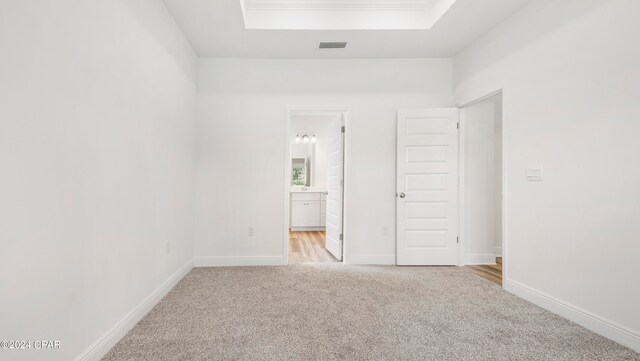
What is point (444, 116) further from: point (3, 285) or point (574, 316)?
point (3, 285)

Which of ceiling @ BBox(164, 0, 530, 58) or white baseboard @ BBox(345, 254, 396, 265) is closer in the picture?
ceiling @ BBox(164, 0, 530, 58)

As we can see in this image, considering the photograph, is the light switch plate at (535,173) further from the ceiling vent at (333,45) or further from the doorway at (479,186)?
the ceiling vent at (333,45)

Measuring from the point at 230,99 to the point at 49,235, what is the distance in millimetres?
2801

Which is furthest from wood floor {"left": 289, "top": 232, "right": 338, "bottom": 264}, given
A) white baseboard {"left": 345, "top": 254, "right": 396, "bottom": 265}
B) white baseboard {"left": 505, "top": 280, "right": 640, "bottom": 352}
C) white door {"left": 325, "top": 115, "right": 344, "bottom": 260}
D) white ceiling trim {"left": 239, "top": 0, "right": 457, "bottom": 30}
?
white ceiling trim {"left": 239, "top": 0, "right": 457, "bottom": 30}

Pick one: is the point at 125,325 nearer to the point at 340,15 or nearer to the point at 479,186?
the point at 340,15

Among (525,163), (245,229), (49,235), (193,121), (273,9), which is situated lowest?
(245,229)

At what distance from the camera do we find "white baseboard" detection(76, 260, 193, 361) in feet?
5.56

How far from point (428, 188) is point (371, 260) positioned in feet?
4.04

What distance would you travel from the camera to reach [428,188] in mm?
3830

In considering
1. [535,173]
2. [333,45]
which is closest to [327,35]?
[333,45]

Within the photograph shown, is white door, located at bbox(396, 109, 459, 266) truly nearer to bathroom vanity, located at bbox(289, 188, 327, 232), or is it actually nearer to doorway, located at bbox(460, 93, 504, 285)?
doorway, located at bbox(460, 93, 504, 285)

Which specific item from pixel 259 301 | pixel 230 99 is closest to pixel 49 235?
pixel 259 301

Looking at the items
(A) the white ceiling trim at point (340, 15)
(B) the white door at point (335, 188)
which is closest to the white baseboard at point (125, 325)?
(B) the white door at point (335, 188)

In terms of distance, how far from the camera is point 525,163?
2.75m
